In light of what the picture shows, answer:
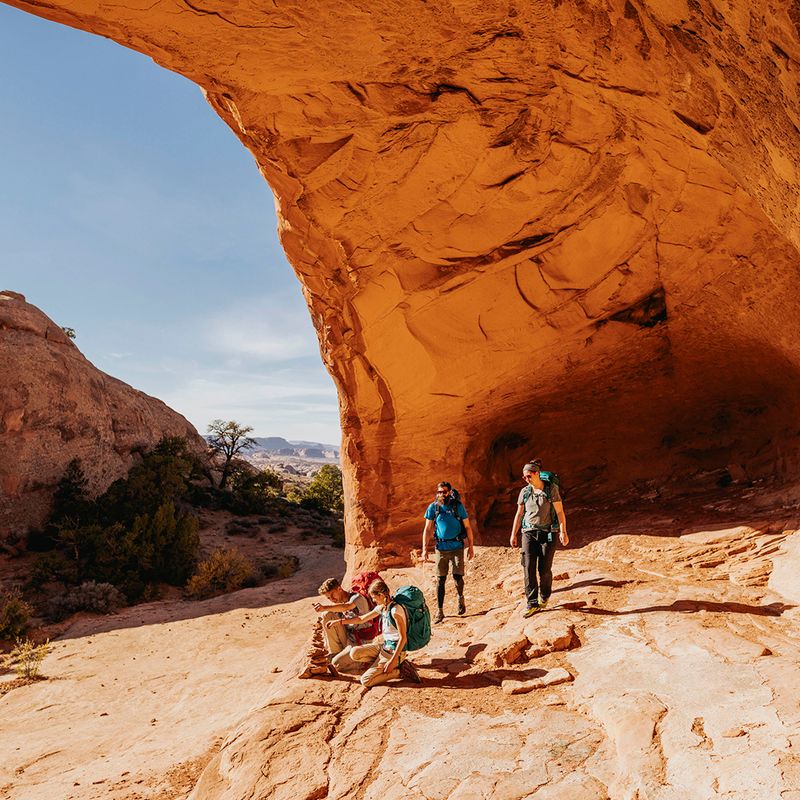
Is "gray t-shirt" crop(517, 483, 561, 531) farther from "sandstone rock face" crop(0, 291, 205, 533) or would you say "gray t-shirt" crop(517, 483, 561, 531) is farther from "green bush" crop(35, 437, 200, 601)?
"sandstone rock face" crop(0, 291, 205, 533)

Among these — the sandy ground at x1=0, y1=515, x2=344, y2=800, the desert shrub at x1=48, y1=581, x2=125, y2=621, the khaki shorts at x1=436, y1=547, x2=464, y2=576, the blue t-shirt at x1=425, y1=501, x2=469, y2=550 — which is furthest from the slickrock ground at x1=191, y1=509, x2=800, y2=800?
the desert shrub at x1=48, y1=581, x2=125, y2=621

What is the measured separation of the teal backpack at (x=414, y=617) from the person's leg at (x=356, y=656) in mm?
323

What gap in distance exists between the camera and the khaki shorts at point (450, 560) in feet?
20.6

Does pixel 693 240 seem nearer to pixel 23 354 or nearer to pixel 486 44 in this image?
pixel 486 44

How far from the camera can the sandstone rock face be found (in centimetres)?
2070

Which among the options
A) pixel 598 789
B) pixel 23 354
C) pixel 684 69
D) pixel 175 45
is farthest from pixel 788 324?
pixel 23 354

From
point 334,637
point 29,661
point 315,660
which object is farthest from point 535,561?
point 29,661

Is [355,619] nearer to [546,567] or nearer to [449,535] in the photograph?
[449,535]

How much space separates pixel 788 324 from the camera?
24.3ft

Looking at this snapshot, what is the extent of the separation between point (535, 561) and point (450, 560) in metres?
1.25

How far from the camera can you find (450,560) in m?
6.39

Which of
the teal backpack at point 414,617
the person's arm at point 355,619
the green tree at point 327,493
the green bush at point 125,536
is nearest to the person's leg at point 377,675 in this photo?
the teal backpack at point 414,617

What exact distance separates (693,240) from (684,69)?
458cm

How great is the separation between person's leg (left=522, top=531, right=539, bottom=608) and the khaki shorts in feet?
3.44
